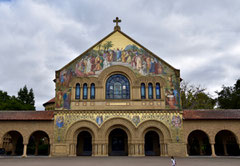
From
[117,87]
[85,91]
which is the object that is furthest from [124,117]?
[85,91]

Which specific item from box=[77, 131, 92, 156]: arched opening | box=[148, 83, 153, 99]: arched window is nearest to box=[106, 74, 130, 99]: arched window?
box=[148, 83, 153, 99]: arched window

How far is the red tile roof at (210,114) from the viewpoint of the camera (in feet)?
75.4

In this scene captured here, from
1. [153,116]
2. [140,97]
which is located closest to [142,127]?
[153,116]

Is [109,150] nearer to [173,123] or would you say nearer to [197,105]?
[173,123]

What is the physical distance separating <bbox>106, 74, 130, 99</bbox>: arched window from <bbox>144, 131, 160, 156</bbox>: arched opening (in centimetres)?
506

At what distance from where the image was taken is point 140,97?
23.9 metres

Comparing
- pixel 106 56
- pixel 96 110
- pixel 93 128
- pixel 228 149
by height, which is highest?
pixel 106 56

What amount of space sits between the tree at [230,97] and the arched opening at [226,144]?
1069cm

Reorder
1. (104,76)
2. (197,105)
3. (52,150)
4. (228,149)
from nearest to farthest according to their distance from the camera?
1. (52,150)
2. (104,76)
3. (228,149)
4. (197,105)

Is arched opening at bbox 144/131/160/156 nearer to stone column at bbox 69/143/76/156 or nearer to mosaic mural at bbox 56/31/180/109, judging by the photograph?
mosaic mural at bbox 56/31/180/109

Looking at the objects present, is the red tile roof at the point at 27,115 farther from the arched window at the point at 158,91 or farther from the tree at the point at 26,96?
the tree at the point at 26,96

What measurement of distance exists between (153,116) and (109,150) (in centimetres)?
638

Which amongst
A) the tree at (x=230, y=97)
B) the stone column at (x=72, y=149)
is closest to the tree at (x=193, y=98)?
the tree at (x=230, y=97)

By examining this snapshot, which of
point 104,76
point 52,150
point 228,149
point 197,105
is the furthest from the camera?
point 197,105
